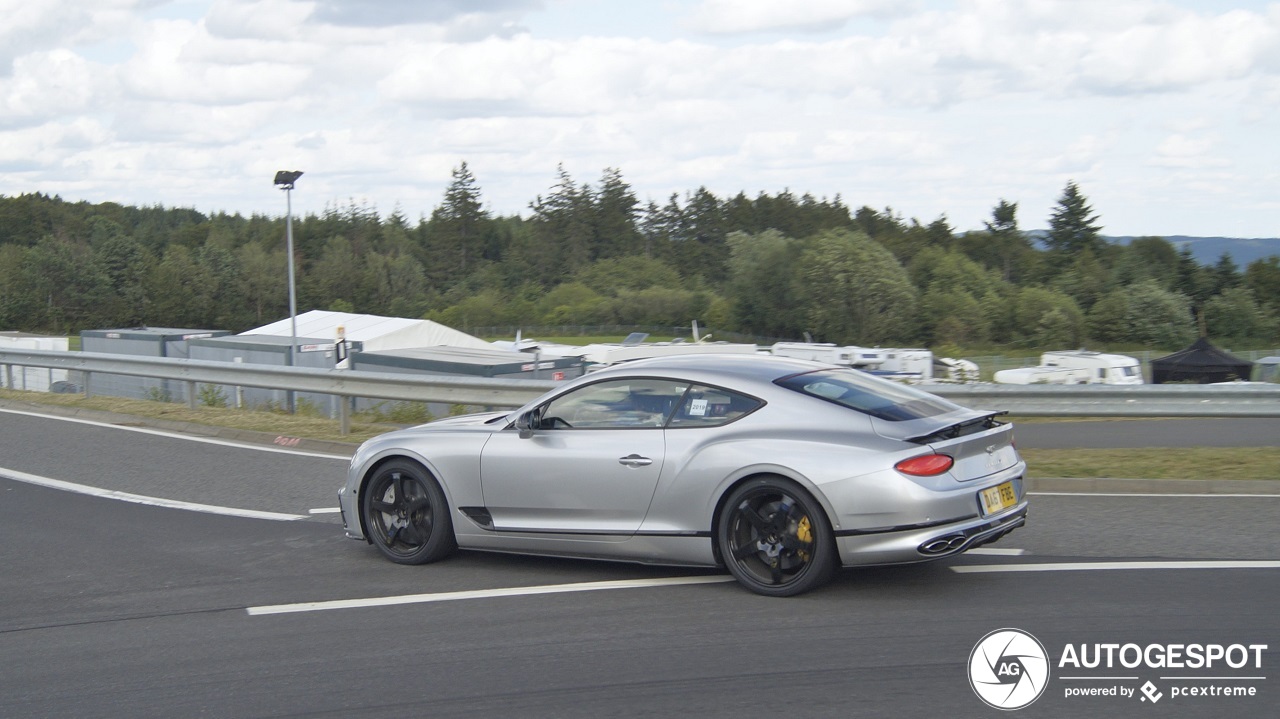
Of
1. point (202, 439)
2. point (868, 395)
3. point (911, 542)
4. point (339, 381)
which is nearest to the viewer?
point (911, 542)

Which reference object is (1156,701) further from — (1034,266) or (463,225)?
(463,225)

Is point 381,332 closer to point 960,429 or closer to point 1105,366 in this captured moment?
point 1105,366

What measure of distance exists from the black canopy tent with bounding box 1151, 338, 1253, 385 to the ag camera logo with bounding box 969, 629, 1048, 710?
33.9 metres

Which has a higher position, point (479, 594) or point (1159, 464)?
point (1159, 464)

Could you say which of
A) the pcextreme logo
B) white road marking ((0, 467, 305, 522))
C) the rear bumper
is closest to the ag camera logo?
the pcextreme logo

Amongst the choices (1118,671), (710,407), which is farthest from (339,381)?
(1118,671)

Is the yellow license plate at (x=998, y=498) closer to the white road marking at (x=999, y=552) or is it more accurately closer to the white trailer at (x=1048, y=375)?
the white road marking at (x=999, y=552)

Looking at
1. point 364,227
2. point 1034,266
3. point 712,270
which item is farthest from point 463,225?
point 1034,266

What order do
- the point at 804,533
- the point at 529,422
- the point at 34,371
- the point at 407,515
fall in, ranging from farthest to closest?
1. the point at 34,371
2. the point at 407,515
3. the point at 529,422
4. the point at 804,533

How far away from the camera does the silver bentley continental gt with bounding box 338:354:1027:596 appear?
582 cm

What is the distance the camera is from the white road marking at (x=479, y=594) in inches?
248

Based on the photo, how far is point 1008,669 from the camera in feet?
16.0

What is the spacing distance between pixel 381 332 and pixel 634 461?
125ft

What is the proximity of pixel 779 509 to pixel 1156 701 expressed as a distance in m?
2.10
